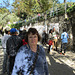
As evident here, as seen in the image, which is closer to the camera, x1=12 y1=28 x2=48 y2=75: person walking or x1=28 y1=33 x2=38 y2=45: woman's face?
x1=12 y1=28 x2=48 y2=75: person walking

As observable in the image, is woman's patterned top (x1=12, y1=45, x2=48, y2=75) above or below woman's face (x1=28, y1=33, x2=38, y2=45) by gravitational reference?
below

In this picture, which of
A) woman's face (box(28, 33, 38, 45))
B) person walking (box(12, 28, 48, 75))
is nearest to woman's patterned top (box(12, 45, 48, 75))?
person walking (box(12, 28, 48, 75))

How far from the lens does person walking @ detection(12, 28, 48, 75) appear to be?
176 centimetres

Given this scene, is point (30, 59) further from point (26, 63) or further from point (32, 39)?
point (32, 39)

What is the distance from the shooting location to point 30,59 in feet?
5.94

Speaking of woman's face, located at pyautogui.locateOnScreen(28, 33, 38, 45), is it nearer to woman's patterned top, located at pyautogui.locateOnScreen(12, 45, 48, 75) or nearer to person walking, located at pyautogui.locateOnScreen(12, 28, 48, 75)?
person walking, located at pyautogui.locateOnScreen(12, 28, 48, 75)

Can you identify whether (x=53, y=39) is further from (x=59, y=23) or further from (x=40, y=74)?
(x=40, y=74)

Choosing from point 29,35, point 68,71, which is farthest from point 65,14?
point 29,35

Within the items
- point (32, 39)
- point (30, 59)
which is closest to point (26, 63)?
point (30, 59)

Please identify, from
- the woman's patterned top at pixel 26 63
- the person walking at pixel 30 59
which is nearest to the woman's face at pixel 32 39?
the person walking at pixel 30 59

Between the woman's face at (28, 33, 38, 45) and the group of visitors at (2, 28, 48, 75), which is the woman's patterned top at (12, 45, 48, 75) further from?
the woman's face at (28, 33, 38, 45)

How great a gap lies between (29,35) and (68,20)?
8164 millimetres

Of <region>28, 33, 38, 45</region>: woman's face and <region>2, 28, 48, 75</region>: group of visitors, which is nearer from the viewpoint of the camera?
<region>2, 28, 48, 75</region>: group of visitors

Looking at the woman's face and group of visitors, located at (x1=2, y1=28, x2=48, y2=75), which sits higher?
the woman's face
